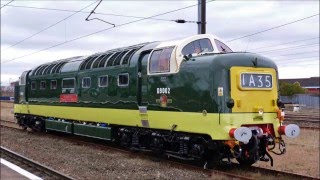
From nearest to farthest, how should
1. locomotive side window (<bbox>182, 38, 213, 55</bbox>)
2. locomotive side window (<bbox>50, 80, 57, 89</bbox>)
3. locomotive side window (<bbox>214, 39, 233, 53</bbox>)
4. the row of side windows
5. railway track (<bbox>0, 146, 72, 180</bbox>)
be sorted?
1. railway track (<bbox>0, 146, 72, 180</bbox>)
2. locomotive side window (<bbox>182, 38, 213, 55</bbox>)
3. locomotive side window (<bbox>214, 39, 233, 53</bbox>)
4. the row of side windows
5. locomotive side window (<bbox>50, 80, 57, 89</bbox>)

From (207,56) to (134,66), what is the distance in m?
3.14

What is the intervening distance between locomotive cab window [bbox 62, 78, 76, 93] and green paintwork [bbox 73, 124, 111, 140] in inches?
61.4

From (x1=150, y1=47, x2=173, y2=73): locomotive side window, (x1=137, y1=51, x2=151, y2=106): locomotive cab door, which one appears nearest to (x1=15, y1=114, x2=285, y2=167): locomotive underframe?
(x1=137, y1=51, x2=151, y2=106): locomotive cab door

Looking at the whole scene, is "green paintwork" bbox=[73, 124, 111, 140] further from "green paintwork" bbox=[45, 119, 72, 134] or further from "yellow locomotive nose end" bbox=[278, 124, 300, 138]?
"yellow locomotive nose end" bbox=[278, 124, 300, 138]

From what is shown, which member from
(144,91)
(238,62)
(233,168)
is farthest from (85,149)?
(238,62)

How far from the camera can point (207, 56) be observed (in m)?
11.0

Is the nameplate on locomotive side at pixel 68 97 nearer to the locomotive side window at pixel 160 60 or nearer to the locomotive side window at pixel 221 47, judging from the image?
the locomotive side window at pixel 160 60

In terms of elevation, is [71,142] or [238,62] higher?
[238,62]

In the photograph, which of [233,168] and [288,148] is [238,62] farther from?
[288,148]

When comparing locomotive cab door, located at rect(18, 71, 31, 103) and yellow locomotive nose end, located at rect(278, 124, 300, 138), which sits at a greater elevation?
locomotive cab door, located at rect(18, 71, 31, 103)

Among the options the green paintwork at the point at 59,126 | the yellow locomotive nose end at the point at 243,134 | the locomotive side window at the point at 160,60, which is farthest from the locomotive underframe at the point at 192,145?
the green paintwork at the point at 59,126

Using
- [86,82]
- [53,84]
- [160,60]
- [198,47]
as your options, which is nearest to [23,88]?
[53,84]

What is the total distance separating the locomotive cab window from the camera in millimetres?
17922

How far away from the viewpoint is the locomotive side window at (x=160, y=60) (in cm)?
1199
